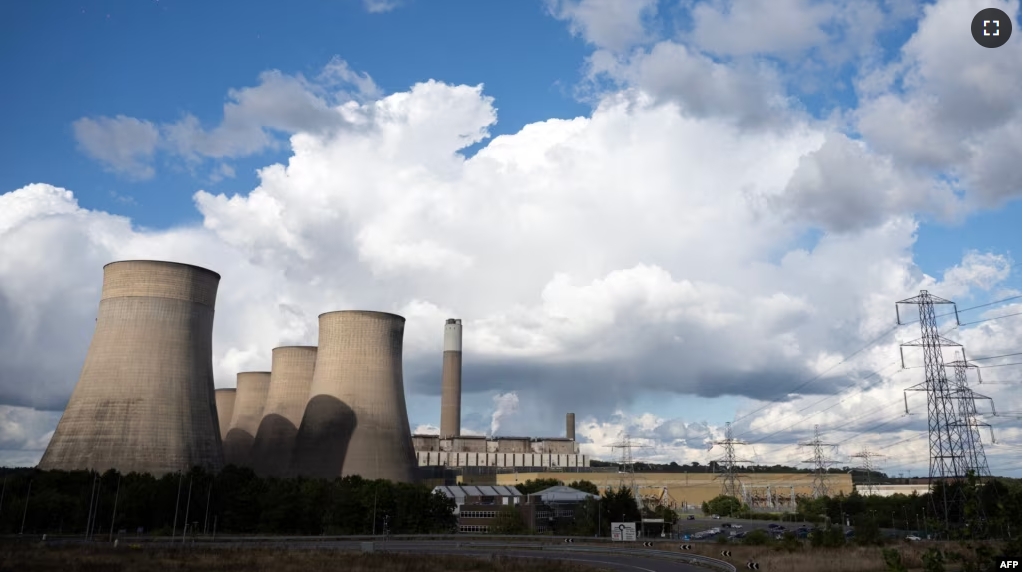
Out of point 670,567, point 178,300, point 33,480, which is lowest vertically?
point 670,567

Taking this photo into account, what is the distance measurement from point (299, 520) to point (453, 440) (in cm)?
5653

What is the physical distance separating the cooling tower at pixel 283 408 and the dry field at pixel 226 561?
29.8 metres

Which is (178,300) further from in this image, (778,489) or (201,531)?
(778,489)

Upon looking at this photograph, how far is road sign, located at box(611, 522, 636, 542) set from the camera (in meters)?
40.8

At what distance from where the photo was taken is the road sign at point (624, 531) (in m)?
40.8

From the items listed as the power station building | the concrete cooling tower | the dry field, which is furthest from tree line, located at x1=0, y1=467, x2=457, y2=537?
the power station building

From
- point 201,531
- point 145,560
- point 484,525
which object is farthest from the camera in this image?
point 484,525

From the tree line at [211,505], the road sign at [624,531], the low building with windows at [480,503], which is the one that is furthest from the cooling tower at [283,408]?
the road sign at [624,531]

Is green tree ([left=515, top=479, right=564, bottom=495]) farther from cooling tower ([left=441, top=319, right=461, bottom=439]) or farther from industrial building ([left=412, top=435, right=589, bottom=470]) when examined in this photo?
industrial building ([left=412, top=435, right=589, bottom=470])

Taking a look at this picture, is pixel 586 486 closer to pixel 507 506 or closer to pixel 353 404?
pixel 507 506

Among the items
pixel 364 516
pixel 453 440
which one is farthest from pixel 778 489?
pixel 364 516

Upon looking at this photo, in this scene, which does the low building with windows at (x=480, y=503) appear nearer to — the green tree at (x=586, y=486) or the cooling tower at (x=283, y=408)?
the cooling tower at (x=283, y=408)

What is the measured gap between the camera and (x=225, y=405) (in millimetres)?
84750

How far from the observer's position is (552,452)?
4690 inches
